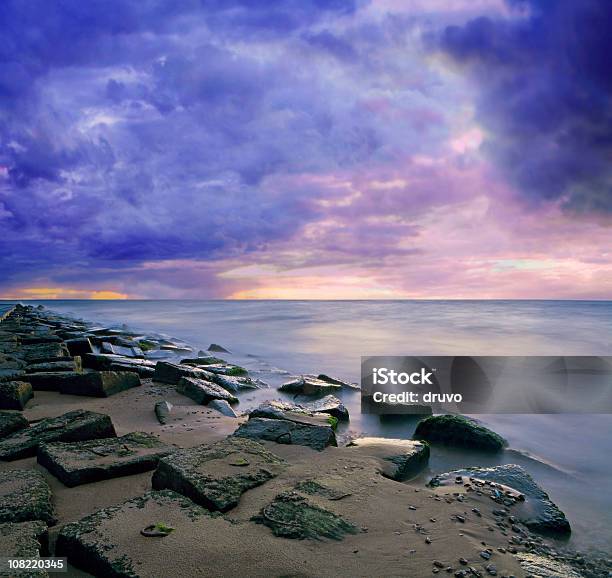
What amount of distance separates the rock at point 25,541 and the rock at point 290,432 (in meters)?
1.94

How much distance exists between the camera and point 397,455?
Result: 363 centimetres

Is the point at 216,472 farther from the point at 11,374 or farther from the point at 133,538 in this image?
the point at 11,374

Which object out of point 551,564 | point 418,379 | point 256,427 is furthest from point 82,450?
point 418,379

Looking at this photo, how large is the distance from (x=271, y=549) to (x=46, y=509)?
3.92 feet

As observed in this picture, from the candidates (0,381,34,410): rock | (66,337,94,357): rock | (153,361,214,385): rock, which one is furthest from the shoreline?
(66,337,94,357): rock

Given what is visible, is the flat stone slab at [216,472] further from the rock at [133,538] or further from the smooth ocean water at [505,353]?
the smooth ocean water at [505,353]

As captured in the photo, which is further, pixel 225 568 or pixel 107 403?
pixel 107 403

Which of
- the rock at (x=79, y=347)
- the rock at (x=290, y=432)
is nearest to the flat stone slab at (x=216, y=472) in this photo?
the rock at (x=290, y=432)

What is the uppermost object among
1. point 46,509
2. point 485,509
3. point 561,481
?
point 46,509

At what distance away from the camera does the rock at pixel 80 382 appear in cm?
525

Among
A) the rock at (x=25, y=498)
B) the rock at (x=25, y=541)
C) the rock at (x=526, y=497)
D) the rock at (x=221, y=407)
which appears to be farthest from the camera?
the rock at (x=221, y=407)

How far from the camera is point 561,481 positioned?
160 inches

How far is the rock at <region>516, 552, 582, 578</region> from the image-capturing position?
219 cm

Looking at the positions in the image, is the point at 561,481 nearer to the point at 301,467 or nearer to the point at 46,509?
the point at 301,467
